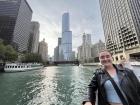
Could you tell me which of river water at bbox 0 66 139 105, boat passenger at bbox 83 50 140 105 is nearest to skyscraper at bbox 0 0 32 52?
river water at bbox 0 66 139 105

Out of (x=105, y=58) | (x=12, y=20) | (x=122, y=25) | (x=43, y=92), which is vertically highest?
(x=12, y=20)

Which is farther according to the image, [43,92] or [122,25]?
[122,25]

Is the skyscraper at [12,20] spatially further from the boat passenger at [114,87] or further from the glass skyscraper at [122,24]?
the boat passenger at [114,87]

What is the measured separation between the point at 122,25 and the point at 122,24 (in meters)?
0.74

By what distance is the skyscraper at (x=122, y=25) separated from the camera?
91.2 meters

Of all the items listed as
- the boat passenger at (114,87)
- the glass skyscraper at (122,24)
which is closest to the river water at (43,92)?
the boat passenger at (114,87)

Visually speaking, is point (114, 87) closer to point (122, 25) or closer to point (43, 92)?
point (43, 92)

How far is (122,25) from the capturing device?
102m

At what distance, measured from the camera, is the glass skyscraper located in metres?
91.3

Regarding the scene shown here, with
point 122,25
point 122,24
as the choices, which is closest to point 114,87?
point 122,25

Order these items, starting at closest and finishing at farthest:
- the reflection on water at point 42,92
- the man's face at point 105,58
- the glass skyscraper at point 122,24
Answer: the man's face at point 105,58 < the reflection on water at point 42,92 < the glass skyscraper at point 122,24

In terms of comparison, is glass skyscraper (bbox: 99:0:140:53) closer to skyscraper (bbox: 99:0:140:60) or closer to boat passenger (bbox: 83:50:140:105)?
skyscraper (bbox: 99:0:140:60)

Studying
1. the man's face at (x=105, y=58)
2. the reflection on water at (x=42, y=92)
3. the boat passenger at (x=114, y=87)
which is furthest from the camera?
the reflection on water at (x=42, y=92)

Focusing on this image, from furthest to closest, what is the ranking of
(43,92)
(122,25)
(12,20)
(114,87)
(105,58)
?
(12,20) → (122,25) → (43,92) → (105,58) → (114,87)
